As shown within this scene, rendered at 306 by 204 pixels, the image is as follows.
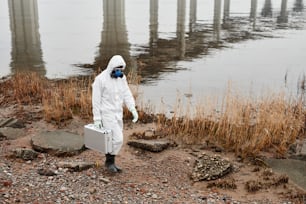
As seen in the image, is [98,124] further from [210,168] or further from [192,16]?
[192,16]

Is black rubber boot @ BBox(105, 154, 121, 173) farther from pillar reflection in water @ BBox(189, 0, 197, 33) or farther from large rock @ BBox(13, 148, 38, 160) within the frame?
pillar reflection in water @ BBox(189, 0, 197, 33)

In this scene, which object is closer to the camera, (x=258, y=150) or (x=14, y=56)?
(x=258, y=150)

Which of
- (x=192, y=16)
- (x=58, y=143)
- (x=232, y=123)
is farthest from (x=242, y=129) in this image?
(x=192, y=16)

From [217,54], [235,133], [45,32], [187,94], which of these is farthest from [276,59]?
[45,32]

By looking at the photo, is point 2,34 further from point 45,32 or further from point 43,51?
point 43,51

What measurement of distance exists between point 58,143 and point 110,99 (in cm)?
195

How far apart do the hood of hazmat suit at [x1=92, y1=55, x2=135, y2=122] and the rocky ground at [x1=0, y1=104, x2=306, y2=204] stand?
→ 1.00 metres

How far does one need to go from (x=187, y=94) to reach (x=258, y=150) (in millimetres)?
5677

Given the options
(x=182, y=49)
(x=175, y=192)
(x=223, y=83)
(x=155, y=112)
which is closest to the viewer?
(x=175, y=192)

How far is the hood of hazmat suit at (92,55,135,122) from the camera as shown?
6.05 meters

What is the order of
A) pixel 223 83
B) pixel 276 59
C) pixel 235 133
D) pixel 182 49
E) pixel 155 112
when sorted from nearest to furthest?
pixel 235 133 → pixel 155 112 → pixel 223 83 → pixel 276 59 → pixel 182 49

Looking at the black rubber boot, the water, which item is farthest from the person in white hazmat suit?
the water

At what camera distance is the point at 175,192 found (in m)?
5.95

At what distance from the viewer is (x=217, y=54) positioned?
20.1m
